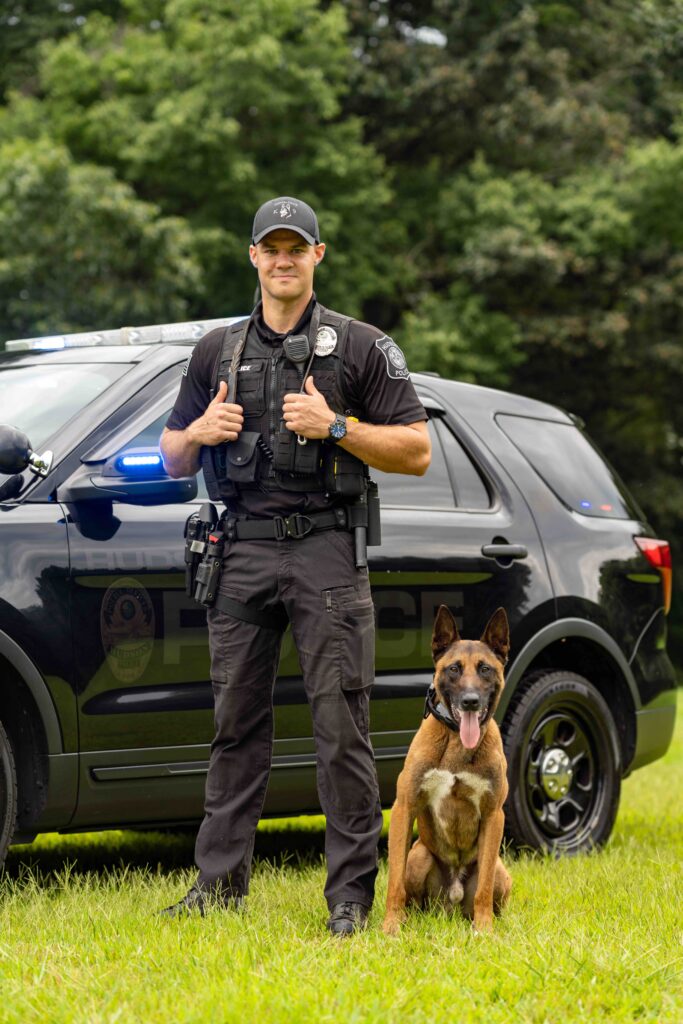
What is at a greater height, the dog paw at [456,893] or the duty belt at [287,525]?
the duty belt at [287,525]

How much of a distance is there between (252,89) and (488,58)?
4001 mm

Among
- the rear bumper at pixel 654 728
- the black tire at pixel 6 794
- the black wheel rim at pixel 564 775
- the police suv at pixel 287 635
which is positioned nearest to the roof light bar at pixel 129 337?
the police suv at pixel 287 635

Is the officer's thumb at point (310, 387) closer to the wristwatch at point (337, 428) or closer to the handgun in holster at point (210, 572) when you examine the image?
the wristwatch at point (337, 428)

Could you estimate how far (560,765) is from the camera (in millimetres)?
5840

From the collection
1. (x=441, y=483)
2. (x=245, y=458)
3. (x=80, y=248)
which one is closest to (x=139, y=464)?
(x=245, y=458)

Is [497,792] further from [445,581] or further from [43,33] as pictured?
[43,33]

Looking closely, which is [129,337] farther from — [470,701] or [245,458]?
[470,701]

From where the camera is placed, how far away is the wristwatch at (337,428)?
392 centimetres

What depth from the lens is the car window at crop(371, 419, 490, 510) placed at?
5312 millimetres

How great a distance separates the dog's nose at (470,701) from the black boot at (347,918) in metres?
0.64

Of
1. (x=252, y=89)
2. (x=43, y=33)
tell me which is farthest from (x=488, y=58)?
(x=43, y=33)

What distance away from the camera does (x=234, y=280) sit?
814 inches

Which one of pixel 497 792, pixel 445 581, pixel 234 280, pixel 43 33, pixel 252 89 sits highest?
pixel 43 33

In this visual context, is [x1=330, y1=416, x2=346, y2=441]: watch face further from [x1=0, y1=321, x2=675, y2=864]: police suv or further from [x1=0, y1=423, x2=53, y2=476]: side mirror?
[x1=0, y1=423, x2=53, y2=476]: side mirror
